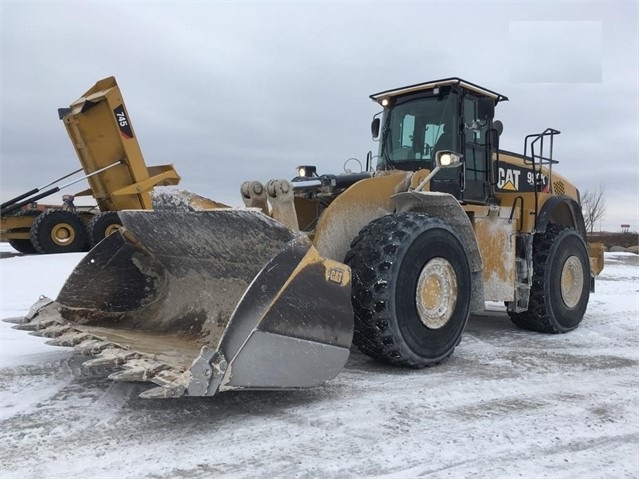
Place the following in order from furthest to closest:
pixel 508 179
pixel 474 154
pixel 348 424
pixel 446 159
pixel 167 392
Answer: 1. pixel 508 179
2. pixel 474 154
3. pixel 446 159
4. pixel 348 424
5. pixel 167 392

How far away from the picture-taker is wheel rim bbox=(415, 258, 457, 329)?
4.33 metres

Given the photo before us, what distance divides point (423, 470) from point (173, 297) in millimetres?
2840

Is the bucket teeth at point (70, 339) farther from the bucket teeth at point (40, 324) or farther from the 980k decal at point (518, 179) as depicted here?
the 980k decal at point (518, 179)

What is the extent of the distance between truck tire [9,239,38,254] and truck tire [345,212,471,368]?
13204mm

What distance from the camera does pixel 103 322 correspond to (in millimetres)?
4633

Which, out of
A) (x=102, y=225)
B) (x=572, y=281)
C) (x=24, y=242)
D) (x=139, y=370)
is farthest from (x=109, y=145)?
(x=139, y=370)

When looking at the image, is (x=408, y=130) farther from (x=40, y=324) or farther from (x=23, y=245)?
(x=23, y=245)

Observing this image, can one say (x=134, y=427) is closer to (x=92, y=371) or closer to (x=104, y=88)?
(x=92, y=371)

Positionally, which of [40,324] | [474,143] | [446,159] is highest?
[474,143]

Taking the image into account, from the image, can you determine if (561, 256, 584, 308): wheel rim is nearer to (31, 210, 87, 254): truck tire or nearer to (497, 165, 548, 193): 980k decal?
(497, 165, 548, 193): 980k decal

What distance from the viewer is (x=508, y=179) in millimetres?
6402

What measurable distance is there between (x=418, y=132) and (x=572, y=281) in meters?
2.75

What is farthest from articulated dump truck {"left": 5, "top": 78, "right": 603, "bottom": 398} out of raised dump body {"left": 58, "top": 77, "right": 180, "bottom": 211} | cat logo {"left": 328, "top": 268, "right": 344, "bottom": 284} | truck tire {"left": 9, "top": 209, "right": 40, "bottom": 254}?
truck tire {"left": 9, "top": 209, "right": 40, "bottom": 254}

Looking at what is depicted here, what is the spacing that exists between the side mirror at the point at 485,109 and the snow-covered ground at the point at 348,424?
2426mm
